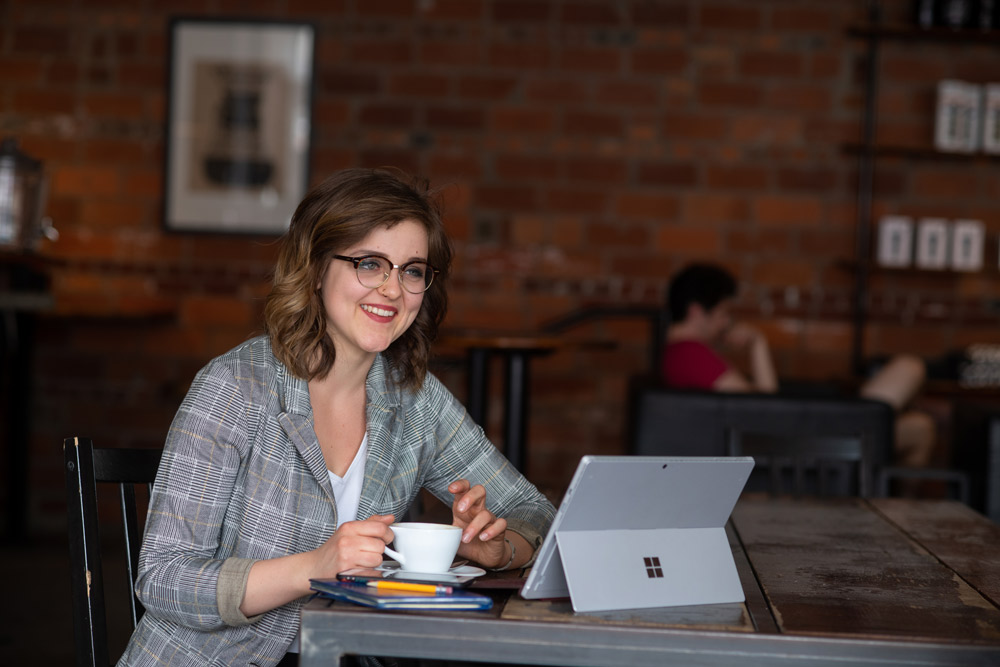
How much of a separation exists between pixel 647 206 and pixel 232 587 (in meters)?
Result: 4.08

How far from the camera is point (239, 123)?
16.9ft

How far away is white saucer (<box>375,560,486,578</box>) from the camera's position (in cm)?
120

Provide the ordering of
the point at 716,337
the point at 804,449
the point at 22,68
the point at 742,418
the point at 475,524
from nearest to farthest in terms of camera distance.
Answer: the point at 475,524 < the point at 804,449 < the point at 742,418 < the point at 716,337 < the point at 22,68

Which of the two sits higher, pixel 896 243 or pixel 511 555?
pixel 896 243

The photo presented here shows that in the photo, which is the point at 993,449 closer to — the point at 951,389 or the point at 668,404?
the point at 668,404

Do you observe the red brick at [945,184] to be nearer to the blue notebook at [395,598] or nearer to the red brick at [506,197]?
the red brick at [506,197]

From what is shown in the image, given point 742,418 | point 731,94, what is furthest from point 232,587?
point 731,94

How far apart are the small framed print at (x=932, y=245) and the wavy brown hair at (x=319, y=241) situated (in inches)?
150

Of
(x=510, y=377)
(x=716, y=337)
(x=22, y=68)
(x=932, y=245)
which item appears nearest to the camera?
(x=510, y=377)

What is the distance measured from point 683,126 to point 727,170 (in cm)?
28

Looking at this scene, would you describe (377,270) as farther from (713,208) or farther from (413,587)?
(713,208)

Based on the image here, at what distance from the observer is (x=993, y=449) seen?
3.45 metres

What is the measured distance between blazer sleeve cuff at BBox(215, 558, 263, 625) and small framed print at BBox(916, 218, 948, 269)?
427cm

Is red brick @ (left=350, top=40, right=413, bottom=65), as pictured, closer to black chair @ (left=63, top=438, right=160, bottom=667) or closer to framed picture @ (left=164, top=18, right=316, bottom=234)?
framed picture @ (left=164, top=18, right=316, bottom=234)
